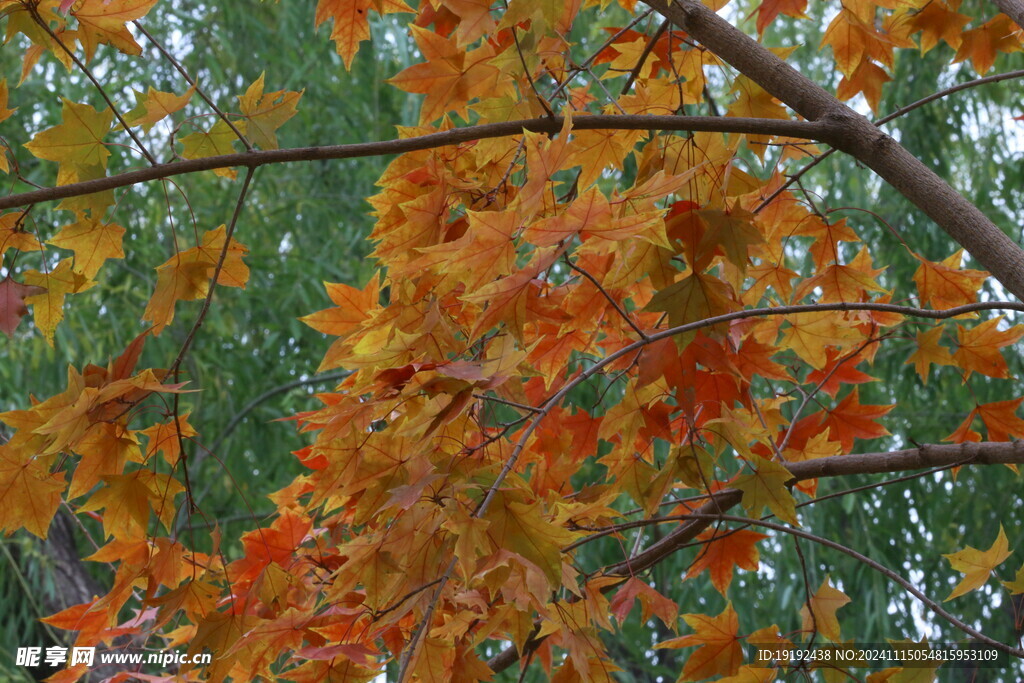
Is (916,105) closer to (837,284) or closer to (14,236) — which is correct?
(837,284)

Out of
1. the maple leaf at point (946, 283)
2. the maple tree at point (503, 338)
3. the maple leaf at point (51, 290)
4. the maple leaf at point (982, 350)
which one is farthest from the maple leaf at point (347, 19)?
the maple leaf at point (982, 350)

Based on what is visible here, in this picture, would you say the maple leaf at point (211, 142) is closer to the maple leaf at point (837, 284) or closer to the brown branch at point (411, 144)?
the brown branch at point (411, 144)

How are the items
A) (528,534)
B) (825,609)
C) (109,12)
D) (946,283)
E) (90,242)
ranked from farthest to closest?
(946,283), (825,609), (90,242), (109,12), (528,534)

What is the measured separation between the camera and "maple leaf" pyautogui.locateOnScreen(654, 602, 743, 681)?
1.05 metres

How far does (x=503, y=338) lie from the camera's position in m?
0.70

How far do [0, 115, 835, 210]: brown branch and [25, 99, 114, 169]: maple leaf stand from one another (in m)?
0.11

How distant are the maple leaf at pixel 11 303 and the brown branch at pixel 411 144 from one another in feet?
0.58

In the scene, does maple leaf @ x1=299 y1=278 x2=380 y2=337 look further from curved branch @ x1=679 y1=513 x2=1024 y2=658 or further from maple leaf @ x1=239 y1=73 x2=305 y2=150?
curved branch @ x1=679 y1=513 x2=1024 y2=658

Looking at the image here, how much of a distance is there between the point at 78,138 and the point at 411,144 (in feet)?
1.10

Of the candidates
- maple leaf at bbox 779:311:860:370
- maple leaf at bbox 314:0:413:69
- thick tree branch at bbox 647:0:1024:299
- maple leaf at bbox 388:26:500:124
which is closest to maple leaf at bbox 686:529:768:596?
maple leaf at bbox 779:311:860:370

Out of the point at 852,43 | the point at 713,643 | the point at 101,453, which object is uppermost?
the point at 852,43

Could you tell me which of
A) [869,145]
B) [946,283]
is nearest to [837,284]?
[946,283]

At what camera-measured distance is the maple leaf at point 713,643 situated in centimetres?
105

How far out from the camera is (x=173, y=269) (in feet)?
3.01
